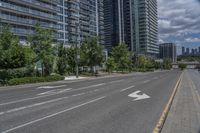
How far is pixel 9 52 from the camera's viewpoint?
102 ft

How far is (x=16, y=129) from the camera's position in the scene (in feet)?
26.2

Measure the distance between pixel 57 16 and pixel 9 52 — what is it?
6703cm

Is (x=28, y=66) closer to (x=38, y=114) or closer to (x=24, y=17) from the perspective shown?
(x=38, y=114)

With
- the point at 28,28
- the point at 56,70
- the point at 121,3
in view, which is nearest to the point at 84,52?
the point at 56,70

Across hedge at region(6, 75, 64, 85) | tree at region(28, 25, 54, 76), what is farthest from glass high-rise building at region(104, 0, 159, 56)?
hedge at region(6, 75, 64, 85)

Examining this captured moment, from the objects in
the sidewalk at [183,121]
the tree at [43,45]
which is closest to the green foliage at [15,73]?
the tree at [43,45]

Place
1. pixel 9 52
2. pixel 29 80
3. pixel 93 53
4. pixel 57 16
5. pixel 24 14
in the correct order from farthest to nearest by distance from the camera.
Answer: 1. pixel 57 16
2. pixel 24 14
3. pixel 93 53
4. pixel 29 80
5. pixel 9 52

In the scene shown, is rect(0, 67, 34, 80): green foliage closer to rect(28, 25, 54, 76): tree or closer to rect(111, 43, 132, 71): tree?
rect(28, 25, 54, 76): tree

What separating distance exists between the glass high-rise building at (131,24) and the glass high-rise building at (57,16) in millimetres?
38903

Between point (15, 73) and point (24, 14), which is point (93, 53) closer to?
point (15, 73)

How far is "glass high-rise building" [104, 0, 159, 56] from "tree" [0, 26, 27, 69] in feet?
464

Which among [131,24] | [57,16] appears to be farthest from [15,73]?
[131,24]

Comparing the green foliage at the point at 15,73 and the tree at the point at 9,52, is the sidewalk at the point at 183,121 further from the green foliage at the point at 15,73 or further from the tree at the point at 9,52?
the green foliage at the point at 15,73

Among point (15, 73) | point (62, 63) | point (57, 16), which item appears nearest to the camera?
point (15, 73)
